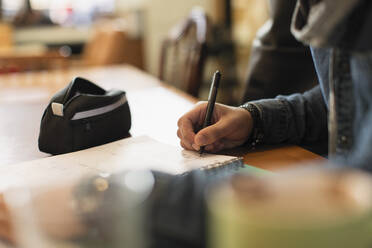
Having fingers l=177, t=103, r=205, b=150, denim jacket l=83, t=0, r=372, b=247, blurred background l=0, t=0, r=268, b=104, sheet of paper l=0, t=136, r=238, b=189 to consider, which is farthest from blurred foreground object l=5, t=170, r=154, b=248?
blurred background l=0, t=0, r=268, b=104

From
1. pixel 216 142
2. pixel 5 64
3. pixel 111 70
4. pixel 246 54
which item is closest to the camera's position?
pixel 216 142

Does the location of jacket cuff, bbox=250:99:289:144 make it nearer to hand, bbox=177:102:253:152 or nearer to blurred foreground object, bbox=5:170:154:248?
hand, bbox=177:102:253:152

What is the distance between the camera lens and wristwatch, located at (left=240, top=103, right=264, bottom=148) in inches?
28.8

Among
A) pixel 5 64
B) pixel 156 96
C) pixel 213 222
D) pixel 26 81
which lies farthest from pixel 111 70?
pixel 213 222

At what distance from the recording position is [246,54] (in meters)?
3.76

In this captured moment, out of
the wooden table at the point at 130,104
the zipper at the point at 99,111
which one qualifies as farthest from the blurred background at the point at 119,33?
the zipper at the point at 99,111

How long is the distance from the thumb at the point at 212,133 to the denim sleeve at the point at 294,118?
0.27 ft

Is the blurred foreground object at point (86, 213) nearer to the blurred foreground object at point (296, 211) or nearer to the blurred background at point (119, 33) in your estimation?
the blurred foreground object at point (296, 211)

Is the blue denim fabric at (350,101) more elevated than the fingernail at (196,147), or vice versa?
the blue denim fabric at (350,101)

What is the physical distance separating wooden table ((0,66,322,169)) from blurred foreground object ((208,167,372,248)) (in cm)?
38

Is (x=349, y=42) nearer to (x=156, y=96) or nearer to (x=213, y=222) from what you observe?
(x=213, y=222)

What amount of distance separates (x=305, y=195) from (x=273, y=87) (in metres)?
1.10

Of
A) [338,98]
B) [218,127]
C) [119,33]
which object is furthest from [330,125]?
[119,33]

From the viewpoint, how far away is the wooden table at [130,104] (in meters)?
0.72
